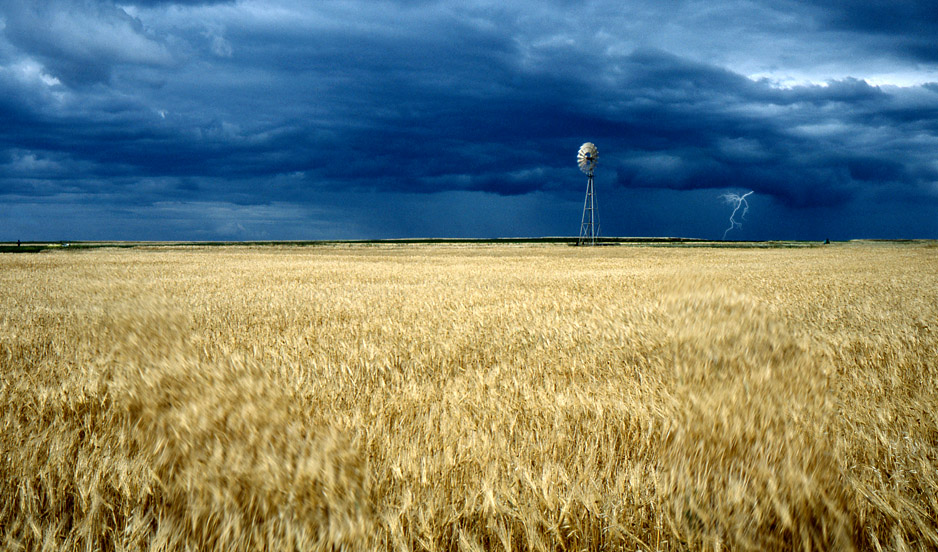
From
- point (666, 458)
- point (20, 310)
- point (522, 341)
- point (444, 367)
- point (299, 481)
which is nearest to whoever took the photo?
point (299, 481)

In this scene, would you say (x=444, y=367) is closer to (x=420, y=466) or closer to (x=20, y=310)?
(x=420, y=466)

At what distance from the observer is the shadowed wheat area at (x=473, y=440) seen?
2184mm

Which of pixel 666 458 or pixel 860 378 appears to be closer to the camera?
pixel 666 458

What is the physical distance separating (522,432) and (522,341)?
3440 mm

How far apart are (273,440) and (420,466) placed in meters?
0.94

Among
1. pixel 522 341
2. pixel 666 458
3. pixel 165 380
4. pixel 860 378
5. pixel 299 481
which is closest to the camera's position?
pixel 299 481

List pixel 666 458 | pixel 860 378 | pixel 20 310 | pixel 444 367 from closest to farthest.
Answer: pixel 666 458 < pixel 860 378 < pixel 444 367 < pixel 20 310

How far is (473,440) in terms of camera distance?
10.0 ft

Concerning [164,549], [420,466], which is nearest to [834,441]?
[420,466]

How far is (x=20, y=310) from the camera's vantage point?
409 inches

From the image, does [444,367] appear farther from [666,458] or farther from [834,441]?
[834,441]

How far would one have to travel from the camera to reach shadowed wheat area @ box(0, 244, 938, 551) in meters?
2.18

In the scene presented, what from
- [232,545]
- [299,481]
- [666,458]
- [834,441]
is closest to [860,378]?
[834,441]

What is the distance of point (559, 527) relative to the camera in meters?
2.19
